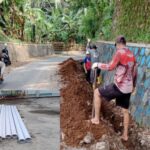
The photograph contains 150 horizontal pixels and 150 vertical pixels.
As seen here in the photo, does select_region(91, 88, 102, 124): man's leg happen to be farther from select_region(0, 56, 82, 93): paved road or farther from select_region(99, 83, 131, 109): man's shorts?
select_region(0, 56, 82, 93): paved road

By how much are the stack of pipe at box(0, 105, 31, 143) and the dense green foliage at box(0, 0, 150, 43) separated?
497 cm

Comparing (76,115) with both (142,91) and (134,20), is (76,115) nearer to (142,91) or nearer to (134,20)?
(142,91)

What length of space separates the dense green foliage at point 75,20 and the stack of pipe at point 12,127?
497cm

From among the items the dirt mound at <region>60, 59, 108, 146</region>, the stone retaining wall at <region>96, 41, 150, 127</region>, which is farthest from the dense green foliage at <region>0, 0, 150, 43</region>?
the dirt mound at <region>60, 59, 108, 146</region>

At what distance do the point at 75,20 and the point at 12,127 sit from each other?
56517 millimetres

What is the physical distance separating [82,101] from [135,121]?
2.06m

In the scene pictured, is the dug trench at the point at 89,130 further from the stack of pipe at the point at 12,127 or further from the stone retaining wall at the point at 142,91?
the stack of pipe at the point at 12,127

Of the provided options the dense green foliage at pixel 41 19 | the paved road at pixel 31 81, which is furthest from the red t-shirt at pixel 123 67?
the dense green foliage at pixel 41 19

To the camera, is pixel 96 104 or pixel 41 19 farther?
pixel 41 19

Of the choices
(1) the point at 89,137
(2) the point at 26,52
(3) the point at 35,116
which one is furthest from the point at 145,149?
(2) the point at 26,52

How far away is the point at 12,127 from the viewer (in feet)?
25.6

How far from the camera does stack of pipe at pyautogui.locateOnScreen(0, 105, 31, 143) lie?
23.5 feet

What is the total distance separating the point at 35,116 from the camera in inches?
382

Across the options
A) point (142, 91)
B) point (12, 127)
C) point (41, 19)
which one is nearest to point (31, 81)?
point (142, 91)
